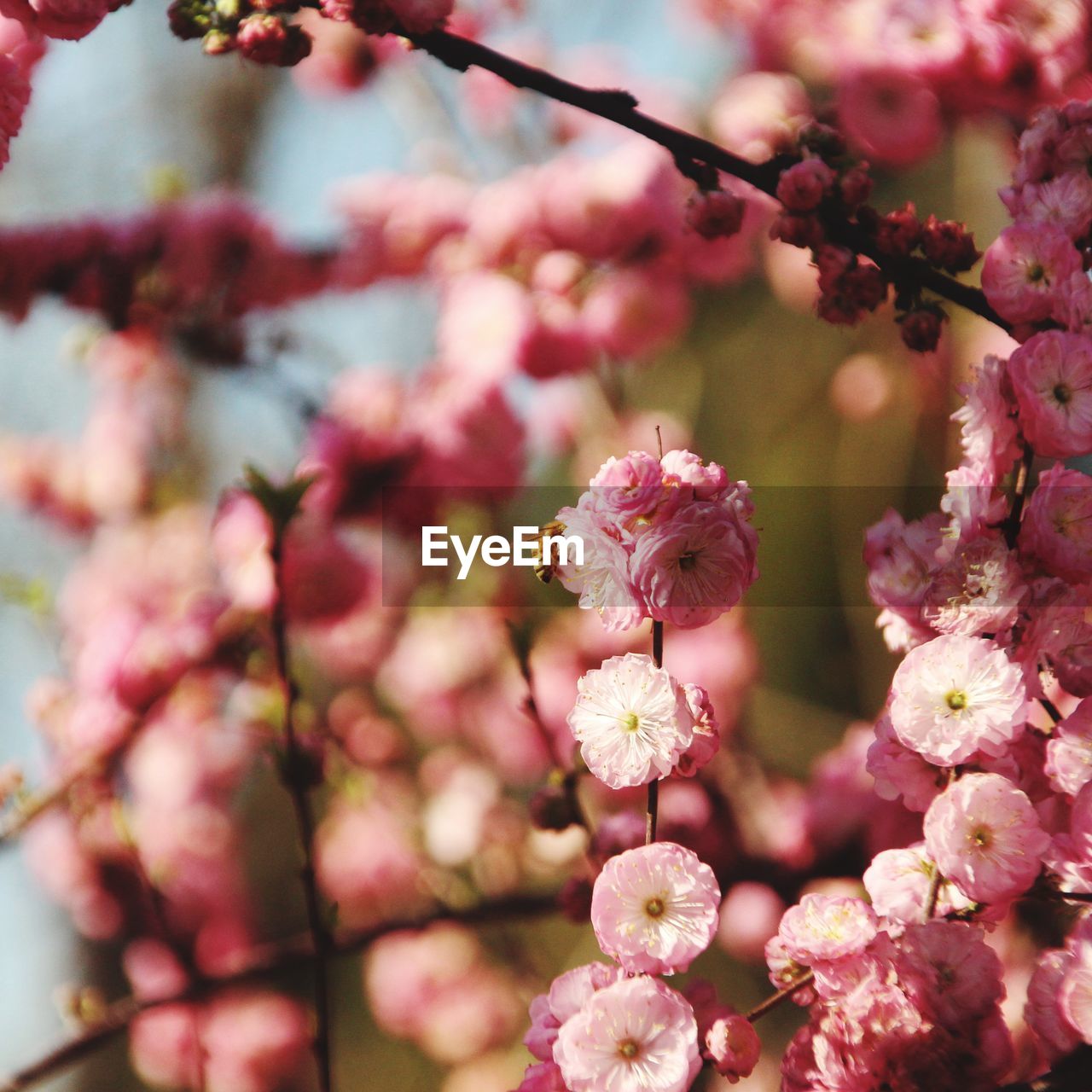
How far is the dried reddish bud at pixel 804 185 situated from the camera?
2.09 feet

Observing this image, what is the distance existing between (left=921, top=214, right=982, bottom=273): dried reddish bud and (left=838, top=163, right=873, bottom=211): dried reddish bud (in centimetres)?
5

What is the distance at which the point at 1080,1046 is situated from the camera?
506 mm

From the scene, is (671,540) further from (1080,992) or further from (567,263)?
(567,263)

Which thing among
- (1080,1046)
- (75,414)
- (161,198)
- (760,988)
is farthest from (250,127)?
(1080,1046)

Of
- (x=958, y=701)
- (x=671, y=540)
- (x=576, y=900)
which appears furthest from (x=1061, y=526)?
(x=576, y=900)

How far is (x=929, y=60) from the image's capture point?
1171 mm

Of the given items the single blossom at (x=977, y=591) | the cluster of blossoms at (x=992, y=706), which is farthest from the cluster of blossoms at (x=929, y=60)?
the single blossom at (x=977, y=591)

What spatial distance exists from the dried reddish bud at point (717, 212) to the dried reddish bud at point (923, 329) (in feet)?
0.47

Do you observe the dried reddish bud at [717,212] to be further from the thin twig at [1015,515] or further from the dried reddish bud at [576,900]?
the dried reddish bud at [576,900]

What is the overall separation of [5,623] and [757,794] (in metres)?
1.98

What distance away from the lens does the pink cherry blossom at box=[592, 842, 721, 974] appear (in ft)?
1.66

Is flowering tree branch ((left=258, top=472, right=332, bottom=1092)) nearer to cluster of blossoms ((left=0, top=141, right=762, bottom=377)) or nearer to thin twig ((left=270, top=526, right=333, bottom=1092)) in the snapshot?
thin twig ((left=270, top=526, right=333, bottom=1092))

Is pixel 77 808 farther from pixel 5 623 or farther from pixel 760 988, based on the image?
pixel 5 623

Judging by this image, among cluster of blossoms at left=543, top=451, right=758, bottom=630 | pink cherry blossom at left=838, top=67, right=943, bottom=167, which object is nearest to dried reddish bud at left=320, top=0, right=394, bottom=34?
cluster of blossoms at left=543, top=451, right=758, bottom=630
